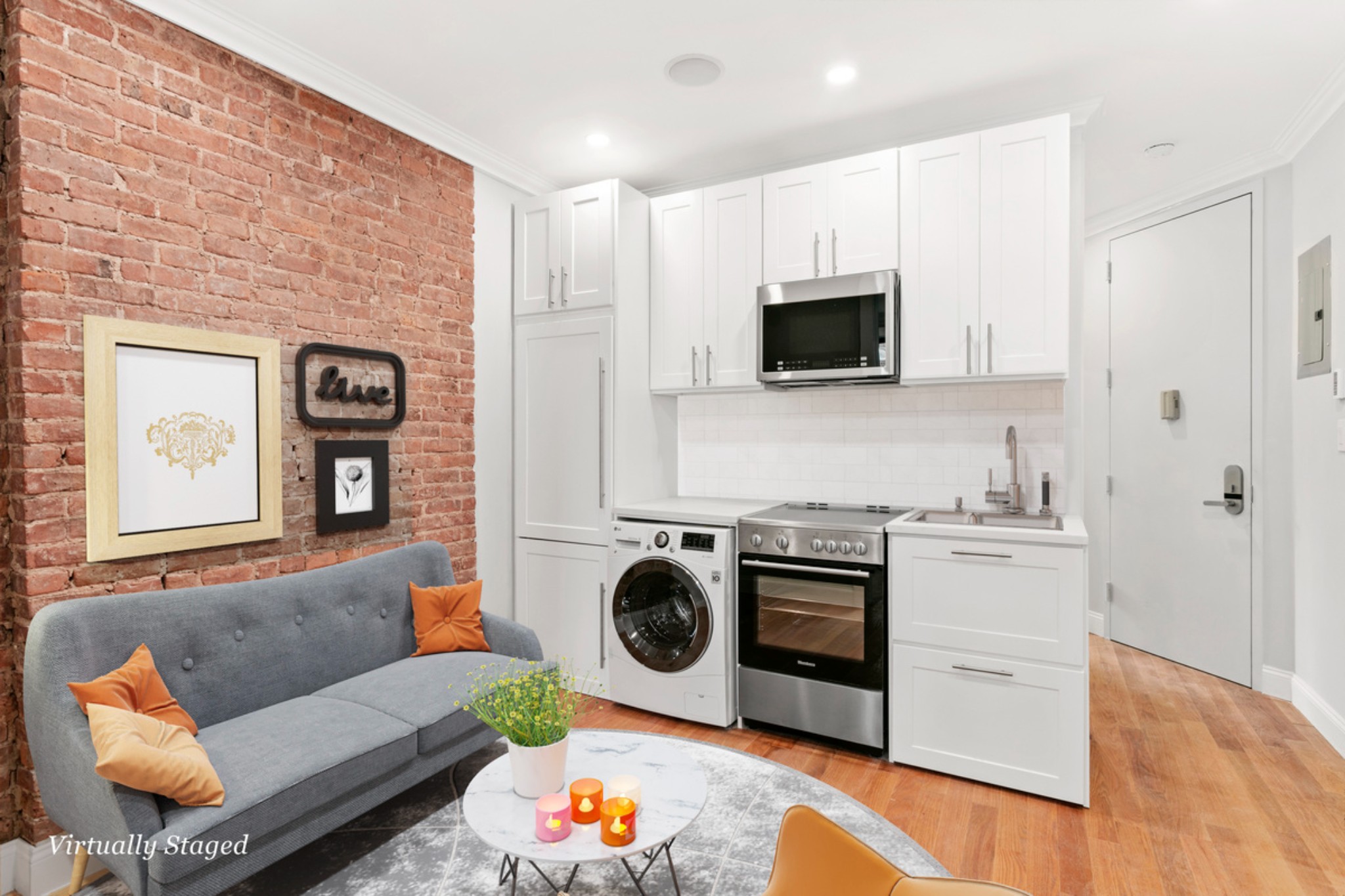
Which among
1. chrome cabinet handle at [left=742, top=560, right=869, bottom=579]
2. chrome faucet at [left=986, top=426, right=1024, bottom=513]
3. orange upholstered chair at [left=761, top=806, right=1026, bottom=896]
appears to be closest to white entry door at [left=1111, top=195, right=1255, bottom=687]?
chrome faucet at [left=986, top=426, right=1024, bottom=513]

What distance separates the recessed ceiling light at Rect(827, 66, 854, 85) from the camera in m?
2.70

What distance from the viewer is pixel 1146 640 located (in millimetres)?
4141

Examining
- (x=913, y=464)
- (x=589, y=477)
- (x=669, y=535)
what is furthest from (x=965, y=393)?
(x=589, y=477)

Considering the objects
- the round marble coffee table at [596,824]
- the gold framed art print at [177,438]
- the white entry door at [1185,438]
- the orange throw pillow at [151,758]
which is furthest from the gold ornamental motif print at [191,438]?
the white entry door at [1185,438]

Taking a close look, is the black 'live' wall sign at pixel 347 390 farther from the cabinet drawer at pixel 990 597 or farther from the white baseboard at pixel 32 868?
the cabinet drawer at pixel 990 597

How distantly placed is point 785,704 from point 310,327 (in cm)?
255

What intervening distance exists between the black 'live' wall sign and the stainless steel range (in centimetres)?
167

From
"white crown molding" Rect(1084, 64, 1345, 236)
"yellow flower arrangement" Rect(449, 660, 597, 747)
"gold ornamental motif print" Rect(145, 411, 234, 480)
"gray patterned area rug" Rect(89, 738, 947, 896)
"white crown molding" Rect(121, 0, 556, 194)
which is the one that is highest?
"white crown molding" Rect(121, 0, 556, 194)

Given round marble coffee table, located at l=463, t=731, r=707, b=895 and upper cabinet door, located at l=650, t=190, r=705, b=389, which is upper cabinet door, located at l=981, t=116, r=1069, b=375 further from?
round marble coffee table, located at l=463, t=731, r=707, b=895

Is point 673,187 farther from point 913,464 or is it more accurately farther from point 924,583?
point 924,583

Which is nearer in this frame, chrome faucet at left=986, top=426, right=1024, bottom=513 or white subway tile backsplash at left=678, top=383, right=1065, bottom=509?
chrome faucet at left=986, top=426, right=1024, bottom=513

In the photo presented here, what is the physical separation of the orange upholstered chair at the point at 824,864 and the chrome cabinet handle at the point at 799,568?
5.25ft

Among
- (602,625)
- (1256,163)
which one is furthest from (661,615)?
(1256,163)

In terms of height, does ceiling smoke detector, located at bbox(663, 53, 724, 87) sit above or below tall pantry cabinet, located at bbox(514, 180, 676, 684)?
above
